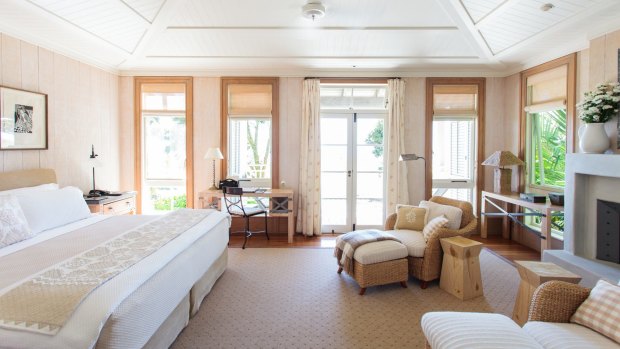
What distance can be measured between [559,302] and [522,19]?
3.20 meters

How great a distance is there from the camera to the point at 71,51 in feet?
13.9

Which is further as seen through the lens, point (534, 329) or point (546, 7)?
point (546, 7)

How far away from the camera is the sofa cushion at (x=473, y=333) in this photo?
1.68 m

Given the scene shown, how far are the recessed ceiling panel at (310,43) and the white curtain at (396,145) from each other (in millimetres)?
660

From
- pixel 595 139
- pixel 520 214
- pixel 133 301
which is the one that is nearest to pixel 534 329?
pixel 133 301

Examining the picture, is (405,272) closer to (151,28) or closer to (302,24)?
(302,24)

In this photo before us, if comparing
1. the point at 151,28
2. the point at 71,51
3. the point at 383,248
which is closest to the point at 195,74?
the point at 151,28

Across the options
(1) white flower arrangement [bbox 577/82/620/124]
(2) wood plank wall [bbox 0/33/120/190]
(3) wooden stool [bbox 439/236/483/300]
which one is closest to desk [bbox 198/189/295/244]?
(2) wood plank wall [bbox 0/33/120/190]

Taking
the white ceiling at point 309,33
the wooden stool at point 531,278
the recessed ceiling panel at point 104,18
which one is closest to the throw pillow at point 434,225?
the wooden stool at point 531,278

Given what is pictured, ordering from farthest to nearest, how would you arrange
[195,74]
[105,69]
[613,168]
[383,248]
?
[195,74] < [105,69] < [383,248] < [613,168]

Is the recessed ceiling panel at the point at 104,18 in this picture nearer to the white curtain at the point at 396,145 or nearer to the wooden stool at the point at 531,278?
the white curtain at the point at 396,145

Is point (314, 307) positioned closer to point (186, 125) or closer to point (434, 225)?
A: point (434, 225)

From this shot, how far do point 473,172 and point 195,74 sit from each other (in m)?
4.82

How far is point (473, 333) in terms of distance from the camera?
1.76m
